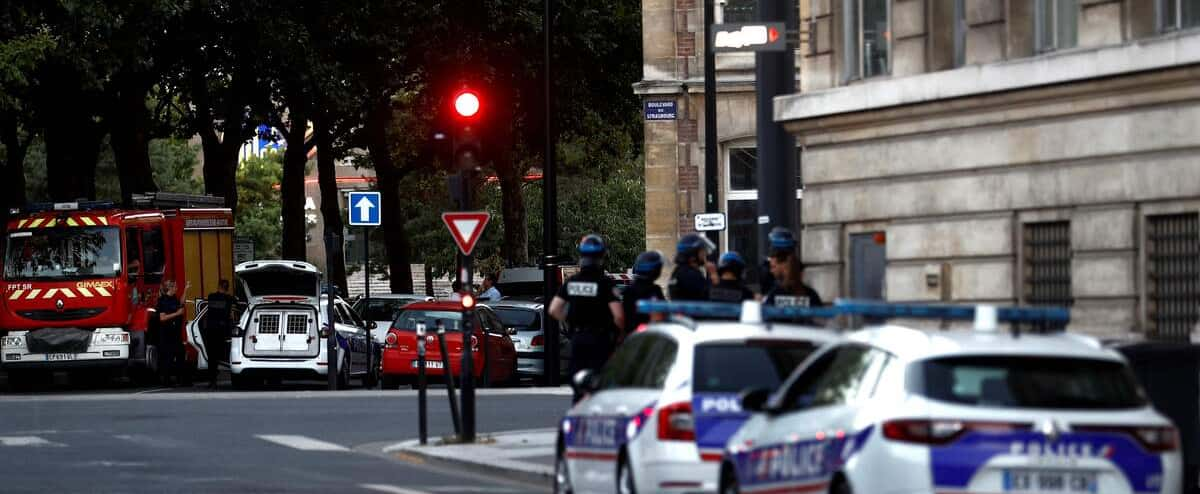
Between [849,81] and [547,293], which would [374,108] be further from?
[849,81]

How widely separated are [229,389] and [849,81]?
51.9 ft

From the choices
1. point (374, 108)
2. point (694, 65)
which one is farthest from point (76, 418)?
point (374, 108)

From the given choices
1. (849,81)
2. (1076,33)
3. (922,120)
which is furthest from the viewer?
(849,81)

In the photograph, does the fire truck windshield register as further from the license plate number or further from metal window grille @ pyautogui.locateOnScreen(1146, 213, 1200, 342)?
metal window grille @ pyautogui.locateOnScreen(1146, 213, 1200, 342)

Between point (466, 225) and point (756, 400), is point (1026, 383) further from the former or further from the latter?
point (466, 225)

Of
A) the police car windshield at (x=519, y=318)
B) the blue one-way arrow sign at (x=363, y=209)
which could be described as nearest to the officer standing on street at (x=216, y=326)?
the blue one-way arrow sign at (x=363, y=209)

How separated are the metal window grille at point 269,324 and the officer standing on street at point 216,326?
5.07ft

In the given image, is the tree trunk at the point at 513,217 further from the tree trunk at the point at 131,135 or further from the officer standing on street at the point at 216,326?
the officer standing on street at the point at 216,326

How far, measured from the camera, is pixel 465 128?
23.0m

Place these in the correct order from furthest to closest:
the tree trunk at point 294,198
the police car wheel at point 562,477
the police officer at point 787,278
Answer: the tree trunk at point 294,198, the police officer at point 787,278, the police car wheel at point 562,477

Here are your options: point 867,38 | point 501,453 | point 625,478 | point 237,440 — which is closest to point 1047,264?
point 867,38

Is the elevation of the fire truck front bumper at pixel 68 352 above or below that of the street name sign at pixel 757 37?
below

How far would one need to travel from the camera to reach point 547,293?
3603 cm

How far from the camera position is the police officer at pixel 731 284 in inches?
712
